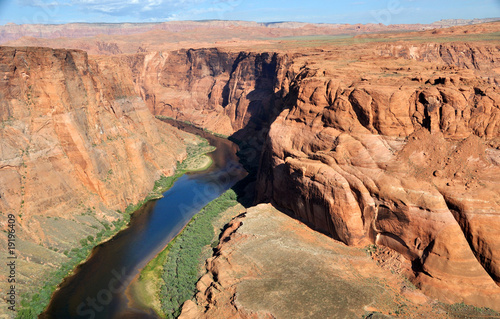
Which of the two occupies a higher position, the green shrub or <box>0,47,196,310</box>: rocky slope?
<box>0,47,196,310</box>: rocky slope

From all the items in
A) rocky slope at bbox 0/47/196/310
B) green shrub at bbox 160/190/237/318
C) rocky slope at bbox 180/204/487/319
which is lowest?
green shrub at bbox 160/190/237/318

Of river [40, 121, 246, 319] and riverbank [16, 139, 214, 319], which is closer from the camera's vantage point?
riverbank [16, 139, 214, 319]

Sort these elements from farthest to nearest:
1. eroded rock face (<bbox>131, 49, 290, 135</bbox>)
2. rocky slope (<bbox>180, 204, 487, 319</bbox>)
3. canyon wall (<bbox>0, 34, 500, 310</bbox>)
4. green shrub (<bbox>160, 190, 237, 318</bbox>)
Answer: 1. eroded rock face (<bbox>131, 49, 290, 135</bbox>)
2. green shrub (<bbox>160, 190, 237, 318</bbox>)
3. canyon wall (<bbox>0, 34, 500, 310</bbox>)
4. rocky slope (<bbox>180, 204, 487, 319</bbox>)

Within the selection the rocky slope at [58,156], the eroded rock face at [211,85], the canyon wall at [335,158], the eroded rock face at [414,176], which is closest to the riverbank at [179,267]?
the canyon wall at [335,158]

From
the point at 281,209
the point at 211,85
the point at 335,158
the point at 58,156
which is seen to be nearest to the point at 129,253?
the point at 58,156

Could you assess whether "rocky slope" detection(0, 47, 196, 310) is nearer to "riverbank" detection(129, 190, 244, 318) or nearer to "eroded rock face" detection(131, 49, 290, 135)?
"riverbank" detection(129, 190, 244, 318)

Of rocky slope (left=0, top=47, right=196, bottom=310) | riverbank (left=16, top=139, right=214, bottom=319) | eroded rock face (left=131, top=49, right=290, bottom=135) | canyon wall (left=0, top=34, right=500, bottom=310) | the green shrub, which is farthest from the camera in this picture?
eroded rock face (left=131, top=49, right=290, bottom=135)

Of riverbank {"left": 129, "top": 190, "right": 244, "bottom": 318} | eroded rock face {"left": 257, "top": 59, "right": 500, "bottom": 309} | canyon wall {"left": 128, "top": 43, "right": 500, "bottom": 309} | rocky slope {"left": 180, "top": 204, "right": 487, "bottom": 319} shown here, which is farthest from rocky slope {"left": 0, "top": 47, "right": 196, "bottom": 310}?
eroded rock face {"left": 257, "top": 59, "right": 500, "bottom": 309}
